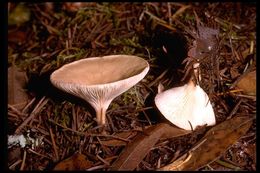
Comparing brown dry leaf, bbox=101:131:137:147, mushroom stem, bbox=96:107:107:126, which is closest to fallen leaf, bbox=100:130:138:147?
brown dry leaf, bbox=101:131:137:147

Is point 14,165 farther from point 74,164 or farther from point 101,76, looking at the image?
point 101,76

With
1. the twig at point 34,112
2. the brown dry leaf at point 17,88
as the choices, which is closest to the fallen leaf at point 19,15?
the brown dry leaf at point 17,88

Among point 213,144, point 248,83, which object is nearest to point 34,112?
point 213,144

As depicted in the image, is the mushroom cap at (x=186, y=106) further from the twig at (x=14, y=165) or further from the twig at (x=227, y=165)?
the twig at (x=14, y=165)

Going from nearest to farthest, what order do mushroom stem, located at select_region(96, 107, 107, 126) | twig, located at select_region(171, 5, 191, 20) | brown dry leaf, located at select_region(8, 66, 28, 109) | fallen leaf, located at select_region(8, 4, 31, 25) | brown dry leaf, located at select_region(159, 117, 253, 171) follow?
brown dry leaf, located at select_region(159, 117, 253, 171) → mushroom stem, located at select_region(96, 107, 107, 126) → brown dry leaf, located at select_region(8, 66, 28, 109) → twig, located at select_region(171, 5, 191, 20) → fallen leaf, located at select_region(8, 4, 31, 25)

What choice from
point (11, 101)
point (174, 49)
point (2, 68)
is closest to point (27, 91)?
point (11, 101)

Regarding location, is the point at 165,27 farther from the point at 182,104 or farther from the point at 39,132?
the point at 39,132

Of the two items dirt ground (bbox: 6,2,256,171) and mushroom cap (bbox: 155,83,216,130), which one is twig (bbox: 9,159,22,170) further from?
mushroom cap (bbox: 155,83,216,130)
